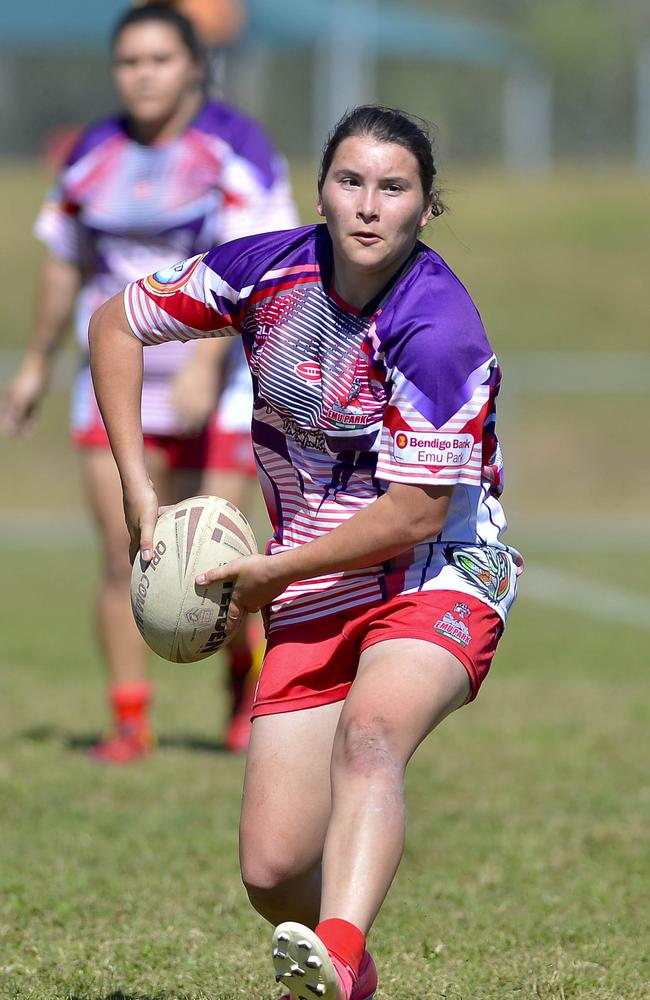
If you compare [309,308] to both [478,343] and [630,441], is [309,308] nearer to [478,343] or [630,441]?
[478,343]

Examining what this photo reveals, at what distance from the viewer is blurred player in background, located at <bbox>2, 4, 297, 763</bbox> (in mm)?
6328

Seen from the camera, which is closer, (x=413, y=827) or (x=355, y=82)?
(x=413, y=827)

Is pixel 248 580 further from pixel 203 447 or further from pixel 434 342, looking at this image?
pixel 203 447

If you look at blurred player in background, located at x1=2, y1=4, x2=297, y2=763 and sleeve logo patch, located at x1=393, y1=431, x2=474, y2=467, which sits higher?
sleeve logo patch, located at x1=393, y1=431, x2=474, y2=467

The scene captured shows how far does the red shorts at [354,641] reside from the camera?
3576 mm

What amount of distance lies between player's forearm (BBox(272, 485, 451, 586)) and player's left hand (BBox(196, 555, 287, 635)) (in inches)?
1.3

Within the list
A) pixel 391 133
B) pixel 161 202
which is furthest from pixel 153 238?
pixel 391 133

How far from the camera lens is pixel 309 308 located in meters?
3.70

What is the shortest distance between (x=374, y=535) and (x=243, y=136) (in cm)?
343

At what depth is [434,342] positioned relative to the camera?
346cm

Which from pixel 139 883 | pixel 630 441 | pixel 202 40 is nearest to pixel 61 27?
pixel 630 441

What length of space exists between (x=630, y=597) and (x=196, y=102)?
260 inches

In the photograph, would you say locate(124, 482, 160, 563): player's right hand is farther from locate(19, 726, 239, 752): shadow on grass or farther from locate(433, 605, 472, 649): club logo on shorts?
locate(19, 726, 239, 752): shadow on grass

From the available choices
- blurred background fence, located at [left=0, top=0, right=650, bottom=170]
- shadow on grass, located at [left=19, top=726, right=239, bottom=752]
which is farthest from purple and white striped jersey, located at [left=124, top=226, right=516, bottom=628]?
blurred background fence, located at [left=0, top=0, right=650, bottom=170]
